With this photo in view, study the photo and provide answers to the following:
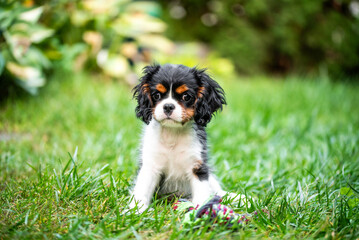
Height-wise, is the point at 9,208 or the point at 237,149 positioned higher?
the point at 237,149

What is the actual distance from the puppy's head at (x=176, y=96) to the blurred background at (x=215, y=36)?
143 inches

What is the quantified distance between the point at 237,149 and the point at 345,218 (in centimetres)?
196

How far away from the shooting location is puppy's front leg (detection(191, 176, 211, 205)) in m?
2.33

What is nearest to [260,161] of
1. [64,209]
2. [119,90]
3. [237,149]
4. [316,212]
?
[237,149]

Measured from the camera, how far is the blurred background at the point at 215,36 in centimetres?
629

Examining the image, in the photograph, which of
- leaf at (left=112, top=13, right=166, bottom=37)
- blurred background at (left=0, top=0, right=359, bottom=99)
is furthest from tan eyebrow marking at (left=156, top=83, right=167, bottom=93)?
leaf at (left=112, top=13, right=166, bottom=37)

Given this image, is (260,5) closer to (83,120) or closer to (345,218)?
(83,120)

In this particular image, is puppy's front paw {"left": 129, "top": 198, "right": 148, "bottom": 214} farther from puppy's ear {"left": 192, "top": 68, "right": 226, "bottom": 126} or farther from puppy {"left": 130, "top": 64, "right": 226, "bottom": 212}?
puppy's ear {"left": 192, "top": 68, "right": 226, "bottom": 126}

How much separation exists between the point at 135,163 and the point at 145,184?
835 mm

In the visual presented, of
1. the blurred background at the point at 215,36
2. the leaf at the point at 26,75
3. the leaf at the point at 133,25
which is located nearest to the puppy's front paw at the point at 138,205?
the leaf at the point at 26,75

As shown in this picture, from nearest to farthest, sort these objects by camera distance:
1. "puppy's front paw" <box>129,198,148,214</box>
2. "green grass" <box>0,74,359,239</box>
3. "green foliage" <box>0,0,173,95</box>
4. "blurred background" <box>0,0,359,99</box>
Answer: "green grass" <box>0,74,359,239</box>
"puppy's front paw" <box>129,198,148,214</box>
"green foliage" <box>0,0,173,95</box>
"blurred background" <box>0,0,359,99</box>

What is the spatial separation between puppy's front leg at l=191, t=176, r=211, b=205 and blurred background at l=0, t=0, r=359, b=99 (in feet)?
13.1

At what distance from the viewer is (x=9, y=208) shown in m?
2.16

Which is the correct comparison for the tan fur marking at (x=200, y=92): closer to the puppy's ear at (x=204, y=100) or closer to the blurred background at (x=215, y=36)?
the puppy's ear at (x=204, y=100)
